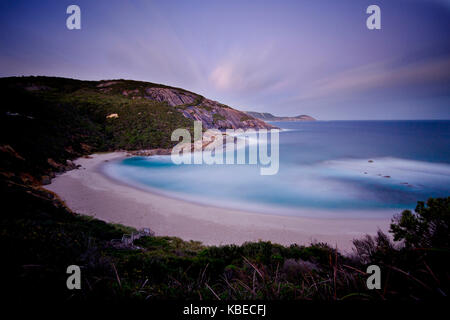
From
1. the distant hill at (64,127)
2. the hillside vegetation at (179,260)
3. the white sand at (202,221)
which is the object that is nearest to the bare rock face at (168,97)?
the distant hill at (64,127)

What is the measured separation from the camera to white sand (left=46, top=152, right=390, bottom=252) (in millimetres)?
7905

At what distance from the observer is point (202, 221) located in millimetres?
9297

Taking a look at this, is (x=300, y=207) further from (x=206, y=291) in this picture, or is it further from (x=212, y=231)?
(x=206, y=291)

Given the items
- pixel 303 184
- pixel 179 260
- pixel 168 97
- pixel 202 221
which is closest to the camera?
pixel 179 260

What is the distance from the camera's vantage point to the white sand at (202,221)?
7.91 meters

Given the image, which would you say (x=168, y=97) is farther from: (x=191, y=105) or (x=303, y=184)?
(x=303, y=184)

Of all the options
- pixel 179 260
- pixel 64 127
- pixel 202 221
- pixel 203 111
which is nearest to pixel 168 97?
pixel 203 111

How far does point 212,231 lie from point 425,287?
7.94 metres

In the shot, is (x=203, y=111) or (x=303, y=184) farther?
(x=203, y=111)

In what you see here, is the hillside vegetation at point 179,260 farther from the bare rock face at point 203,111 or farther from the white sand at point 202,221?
the bare rock face at point 203,111

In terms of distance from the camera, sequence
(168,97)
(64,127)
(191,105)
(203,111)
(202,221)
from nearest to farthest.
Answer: (202,221) → (64,127) → (203,111) → (191,105) → (168,97)

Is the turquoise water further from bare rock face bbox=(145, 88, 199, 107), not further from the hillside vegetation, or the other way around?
bare rock face bbox=(145, 88, 199, 107)

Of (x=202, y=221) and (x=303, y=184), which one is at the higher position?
(x=303, y=184)
